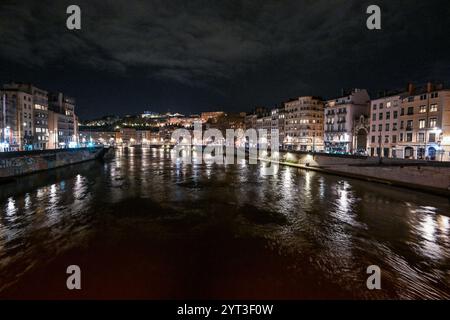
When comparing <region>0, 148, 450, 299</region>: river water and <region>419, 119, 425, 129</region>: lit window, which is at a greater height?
<region>419, 119, 425, 129</region>: lit window

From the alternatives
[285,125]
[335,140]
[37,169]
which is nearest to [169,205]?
[37,169]

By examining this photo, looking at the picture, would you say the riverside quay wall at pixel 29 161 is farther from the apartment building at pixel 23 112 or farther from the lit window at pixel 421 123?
the lit window at pixel 421 123

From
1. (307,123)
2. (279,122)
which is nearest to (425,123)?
(307,123)

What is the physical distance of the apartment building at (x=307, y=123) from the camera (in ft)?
306

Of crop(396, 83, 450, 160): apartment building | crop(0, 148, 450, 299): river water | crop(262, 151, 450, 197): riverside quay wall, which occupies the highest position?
crop(396, 83, 450, 160): apartment building

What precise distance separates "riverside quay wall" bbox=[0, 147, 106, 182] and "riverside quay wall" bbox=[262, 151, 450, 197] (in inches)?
1843

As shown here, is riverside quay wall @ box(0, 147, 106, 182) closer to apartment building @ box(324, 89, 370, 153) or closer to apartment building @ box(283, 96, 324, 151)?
apartment building @ box(324, 89, 370, 153)

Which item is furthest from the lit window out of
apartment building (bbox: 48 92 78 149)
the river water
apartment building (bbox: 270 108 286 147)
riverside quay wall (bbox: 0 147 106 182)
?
apartment building (bbox: 48 92 78 149)

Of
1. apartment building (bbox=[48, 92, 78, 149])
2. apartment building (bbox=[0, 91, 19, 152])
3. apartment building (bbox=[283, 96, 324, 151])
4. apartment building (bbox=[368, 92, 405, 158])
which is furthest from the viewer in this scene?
apartment building (bbox=[48, 92, 78, 149])

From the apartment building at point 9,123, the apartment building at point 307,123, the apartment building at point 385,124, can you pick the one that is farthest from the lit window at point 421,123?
the apartment building at point 9,123

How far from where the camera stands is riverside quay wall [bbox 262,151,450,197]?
25.1 m

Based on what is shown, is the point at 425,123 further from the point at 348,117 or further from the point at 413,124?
the point at 348,117

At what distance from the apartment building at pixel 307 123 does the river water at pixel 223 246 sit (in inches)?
2825

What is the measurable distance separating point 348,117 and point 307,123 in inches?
856
